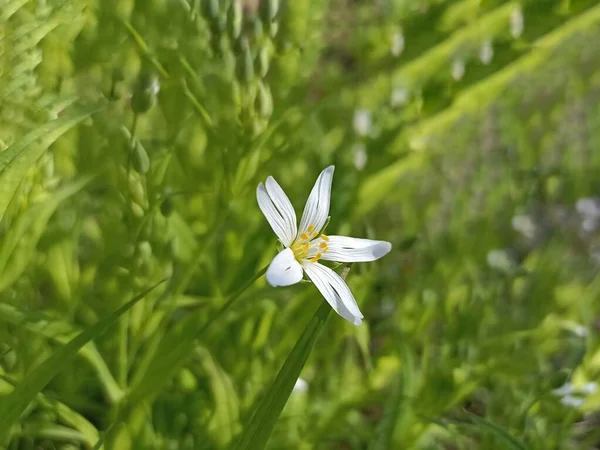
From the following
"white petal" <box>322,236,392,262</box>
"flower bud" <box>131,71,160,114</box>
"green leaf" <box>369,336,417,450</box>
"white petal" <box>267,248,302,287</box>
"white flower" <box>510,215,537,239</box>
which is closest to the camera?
"white petal" <box>267,248,302,287</box>

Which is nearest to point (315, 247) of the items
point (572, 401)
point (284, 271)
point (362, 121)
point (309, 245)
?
point (309, 245)

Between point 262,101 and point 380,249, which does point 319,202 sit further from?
point 262,101

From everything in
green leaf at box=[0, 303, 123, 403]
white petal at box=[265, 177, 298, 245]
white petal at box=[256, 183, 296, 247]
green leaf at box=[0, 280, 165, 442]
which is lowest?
green leaf at box=[0, 280, 165, 442]

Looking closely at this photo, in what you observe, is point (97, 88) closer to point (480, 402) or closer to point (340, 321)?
point (340, 321)

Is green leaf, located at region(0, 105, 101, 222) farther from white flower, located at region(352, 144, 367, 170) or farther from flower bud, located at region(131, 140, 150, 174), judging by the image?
white flower, located at region(352, 144, 367, 170)

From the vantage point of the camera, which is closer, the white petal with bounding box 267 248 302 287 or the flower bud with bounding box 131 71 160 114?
the white petal with bounding box 267 248 302 287

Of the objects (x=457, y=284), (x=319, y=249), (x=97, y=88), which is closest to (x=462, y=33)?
(x=457, y=284)

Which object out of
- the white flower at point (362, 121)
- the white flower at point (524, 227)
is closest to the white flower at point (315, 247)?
the white flower at point (362, 121)

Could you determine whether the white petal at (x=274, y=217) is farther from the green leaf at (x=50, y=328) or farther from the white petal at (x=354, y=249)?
the green leaf at (x=50, y=328)

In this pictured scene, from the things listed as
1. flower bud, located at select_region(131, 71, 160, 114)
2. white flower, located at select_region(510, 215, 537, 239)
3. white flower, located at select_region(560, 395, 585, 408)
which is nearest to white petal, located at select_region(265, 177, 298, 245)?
flower bud, located at select_region(131, 71, 160, 114)
